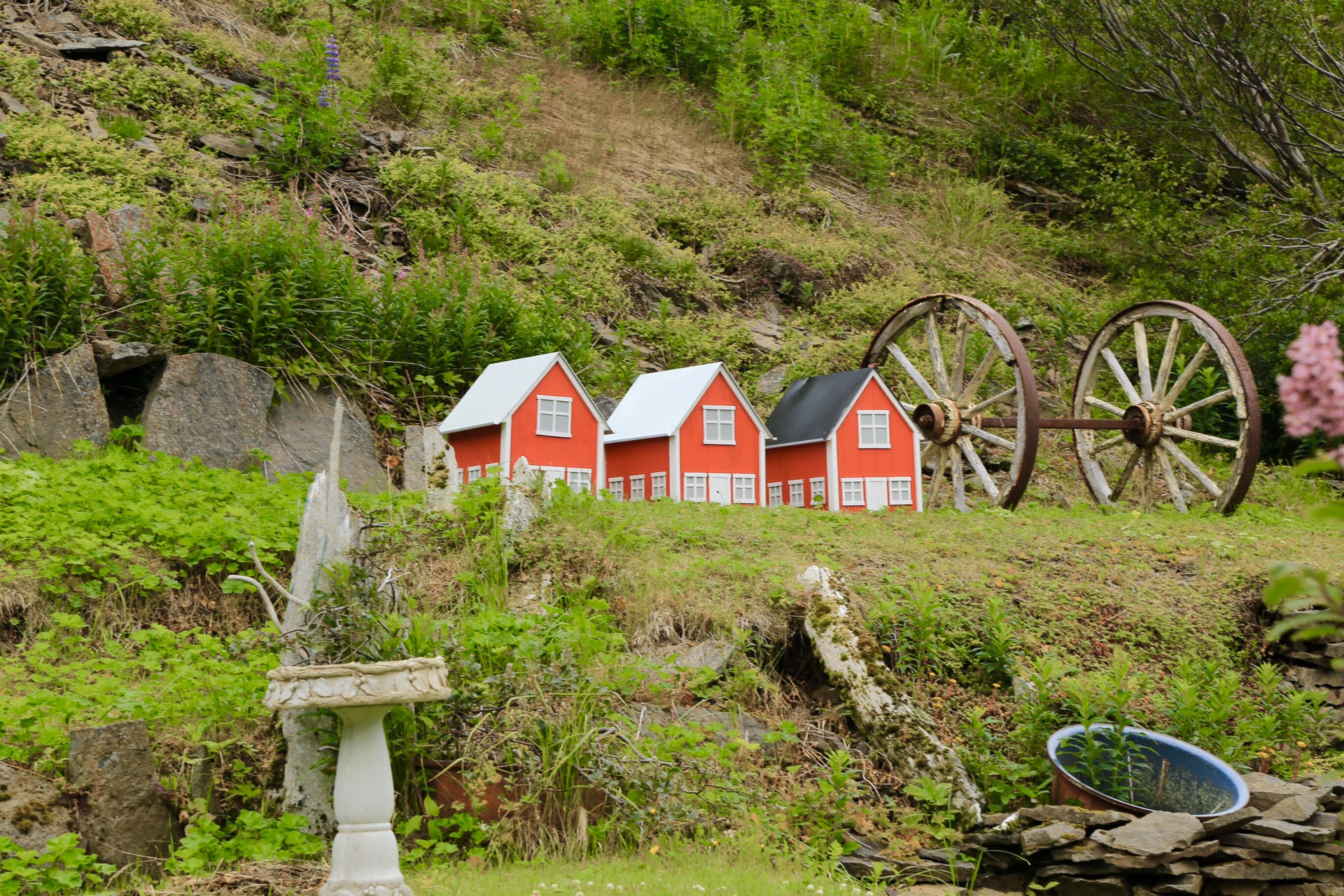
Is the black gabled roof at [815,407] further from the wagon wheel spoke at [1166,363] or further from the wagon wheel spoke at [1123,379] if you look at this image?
the wagon wheel spoke at [1166,363]

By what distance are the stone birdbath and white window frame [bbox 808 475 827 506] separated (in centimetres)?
599

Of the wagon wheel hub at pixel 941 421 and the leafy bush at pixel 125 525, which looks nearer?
the leafy bush at pixel 125 525

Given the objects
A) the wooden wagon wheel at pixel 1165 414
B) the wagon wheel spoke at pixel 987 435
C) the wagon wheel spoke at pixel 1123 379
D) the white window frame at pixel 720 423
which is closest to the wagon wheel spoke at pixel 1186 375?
the wooden wagon wheel at pixel 1165 414

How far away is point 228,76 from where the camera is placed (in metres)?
14.3

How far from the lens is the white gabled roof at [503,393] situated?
8680mm

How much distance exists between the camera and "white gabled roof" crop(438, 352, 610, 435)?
868 centimetres

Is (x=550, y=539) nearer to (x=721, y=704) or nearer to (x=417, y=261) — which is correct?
(x=721, y=704)

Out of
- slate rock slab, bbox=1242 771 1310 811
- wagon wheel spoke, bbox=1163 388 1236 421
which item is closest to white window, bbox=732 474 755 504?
wagon wheel spoke, bbox=1163 388 1236 421

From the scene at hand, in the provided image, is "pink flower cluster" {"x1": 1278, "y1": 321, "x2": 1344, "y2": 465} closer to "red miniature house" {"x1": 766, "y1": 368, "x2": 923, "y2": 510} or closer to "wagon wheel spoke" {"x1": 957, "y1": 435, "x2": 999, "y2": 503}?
"red miniature house" {"x1": 766, "y1": 368, "x2": 923, "y2": 510}

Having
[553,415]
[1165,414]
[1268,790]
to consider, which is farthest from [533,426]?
[1165,414]

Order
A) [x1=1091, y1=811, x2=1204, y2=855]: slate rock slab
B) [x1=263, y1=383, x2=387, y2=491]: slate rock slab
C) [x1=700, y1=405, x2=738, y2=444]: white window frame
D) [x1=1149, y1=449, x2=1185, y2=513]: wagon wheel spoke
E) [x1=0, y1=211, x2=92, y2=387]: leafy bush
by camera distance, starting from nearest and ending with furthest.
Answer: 1. [x1=1091, y1=811, x2=1204, y2=855]: slate rock slab
2. [x1=0, y1=211, x2=92, y2=387]: leafy bush
3. [x1=263, y1=383, x2=387, y2=491]: slate rock slab
4. [x1=700, y1=405, x2=738, y2=444]: white window frame
5. [x1=1149, y1=449, x2=1185, y2=513]: wagon wheel spoke

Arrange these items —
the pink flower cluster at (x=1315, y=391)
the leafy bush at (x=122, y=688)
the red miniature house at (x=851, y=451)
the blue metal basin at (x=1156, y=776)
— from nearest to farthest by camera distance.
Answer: the pink flower cluster at (x=1315, y=391), the leafy bush at (x=122, y=688), the blue metal basin at (x=1156, y=776), the red miniature house at (x=851, y=451)

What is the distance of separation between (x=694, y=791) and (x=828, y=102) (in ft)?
51.7

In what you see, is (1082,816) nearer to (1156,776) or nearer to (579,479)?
(1156,776)
